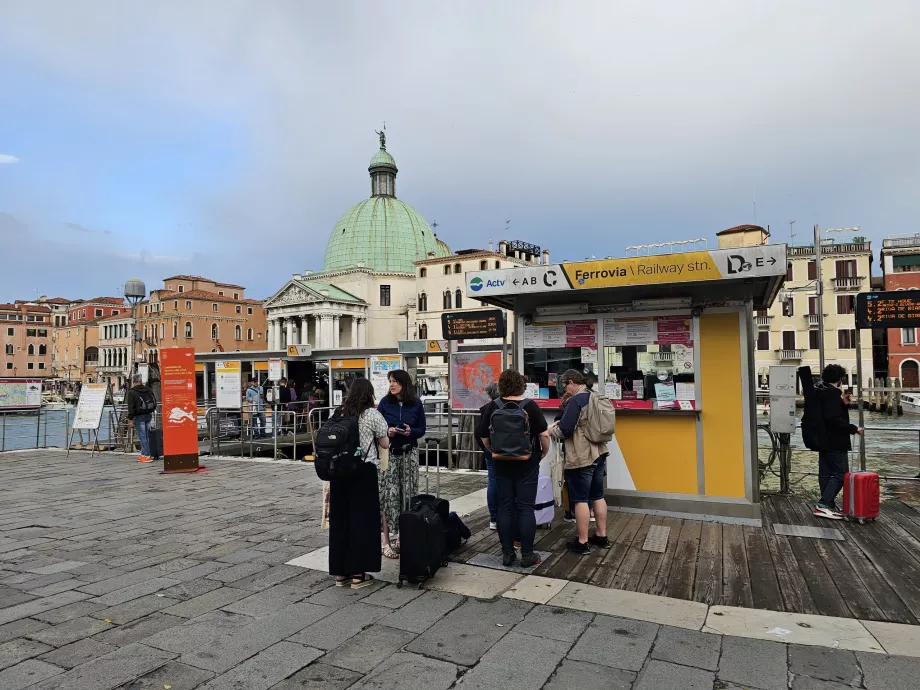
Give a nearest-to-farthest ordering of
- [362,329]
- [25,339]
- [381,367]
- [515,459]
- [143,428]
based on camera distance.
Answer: [515,459]
[143,428]
[381,367]
[362,329]
[25,339]

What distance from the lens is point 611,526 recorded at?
6.54 metres

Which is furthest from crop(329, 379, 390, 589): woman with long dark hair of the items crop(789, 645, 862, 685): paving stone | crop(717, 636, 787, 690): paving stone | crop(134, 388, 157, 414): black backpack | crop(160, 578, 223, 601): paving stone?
crop(134, 388, 157, 414): black backpack

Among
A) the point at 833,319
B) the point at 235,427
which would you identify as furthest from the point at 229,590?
the point at 833,319

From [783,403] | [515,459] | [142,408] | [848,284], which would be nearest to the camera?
[515,459]

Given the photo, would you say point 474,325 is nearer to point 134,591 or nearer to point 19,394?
point 134,591

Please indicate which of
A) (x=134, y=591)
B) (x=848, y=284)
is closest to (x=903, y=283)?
(x=848, y=284)

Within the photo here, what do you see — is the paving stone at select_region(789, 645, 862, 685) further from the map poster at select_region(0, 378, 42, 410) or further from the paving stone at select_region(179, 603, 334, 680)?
the map poster at select_region(0, 378, 42, 410)

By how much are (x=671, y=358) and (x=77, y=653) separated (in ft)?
19.7

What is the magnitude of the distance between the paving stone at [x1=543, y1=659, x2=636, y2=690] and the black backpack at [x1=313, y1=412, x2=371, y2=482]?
206cm

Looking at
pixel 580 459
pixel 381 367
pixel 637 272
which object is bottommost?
pixel 580 459

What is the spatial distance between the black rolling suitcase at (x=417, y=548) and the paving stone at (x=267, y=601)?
80cm

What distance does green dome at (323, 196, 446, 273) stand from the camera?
79812 mm

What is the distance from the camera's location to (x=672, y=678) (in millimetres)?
3336

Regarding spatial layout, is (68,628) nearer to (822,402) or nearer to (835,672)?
(835,672)
